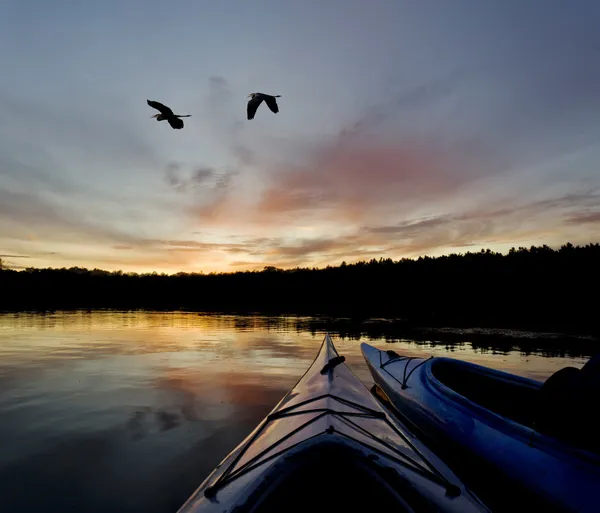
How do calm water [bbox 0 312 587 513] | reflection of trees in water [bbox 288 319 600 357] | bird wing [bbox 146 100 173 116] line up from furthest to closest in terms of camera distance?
reflection of trees in water [bbox 288 319 600 357], bird wing [bbox 146 100 173 116], calm water [bbox 0 312 587 513]

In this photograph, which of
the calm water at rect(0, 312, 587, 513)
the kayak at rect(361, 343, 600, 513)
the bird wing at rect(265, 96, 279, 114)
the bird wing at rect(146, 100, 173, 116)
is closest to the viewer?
the kayak at rect(361, 343, 600, 513)

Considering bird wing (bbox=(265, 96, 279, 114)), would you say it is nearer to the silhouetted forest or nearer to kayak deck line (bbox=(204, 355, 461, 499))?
kayak deck line (bbox=(204, 355, 461, 499))

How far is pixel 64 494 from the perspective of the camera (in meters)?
3.91

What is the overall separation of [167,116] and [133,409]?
6483mm

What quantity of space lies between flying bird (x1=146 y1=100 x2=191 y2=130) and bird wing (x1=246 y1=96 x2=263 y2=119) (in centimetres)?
142

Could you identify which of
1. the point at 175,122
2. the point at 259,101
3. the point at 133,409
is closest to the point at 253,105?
the point at 259,101

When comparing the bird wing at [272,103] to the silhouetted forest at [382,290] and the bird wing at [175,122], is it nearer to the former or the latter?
the bird wing at [175,122]

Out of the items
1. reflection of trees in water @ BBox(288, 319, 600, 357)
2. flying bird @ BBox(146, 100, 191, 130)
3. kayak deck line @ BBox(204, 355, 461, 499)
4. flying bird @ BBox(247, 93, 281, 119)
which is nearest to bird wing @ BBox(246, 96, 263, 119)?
flying bird @ BBox(247, 93, 281, 119)

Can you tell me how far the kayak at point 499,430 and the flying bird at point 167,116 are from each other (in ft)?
25.3

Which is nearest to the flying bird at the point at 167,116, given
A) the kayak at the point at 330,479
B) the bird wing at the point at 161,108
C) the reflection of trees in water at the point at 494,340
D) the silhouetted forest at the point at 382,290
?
the bird wing at the point at 161,108

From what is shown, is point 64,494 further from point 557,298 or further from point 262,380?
point 557,298

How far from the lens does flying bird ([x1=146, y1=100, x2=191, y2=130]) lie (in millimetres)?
7801

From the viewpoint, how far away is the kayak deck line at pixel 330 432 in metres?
2.83

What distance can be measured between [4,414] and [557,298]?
179 feet
